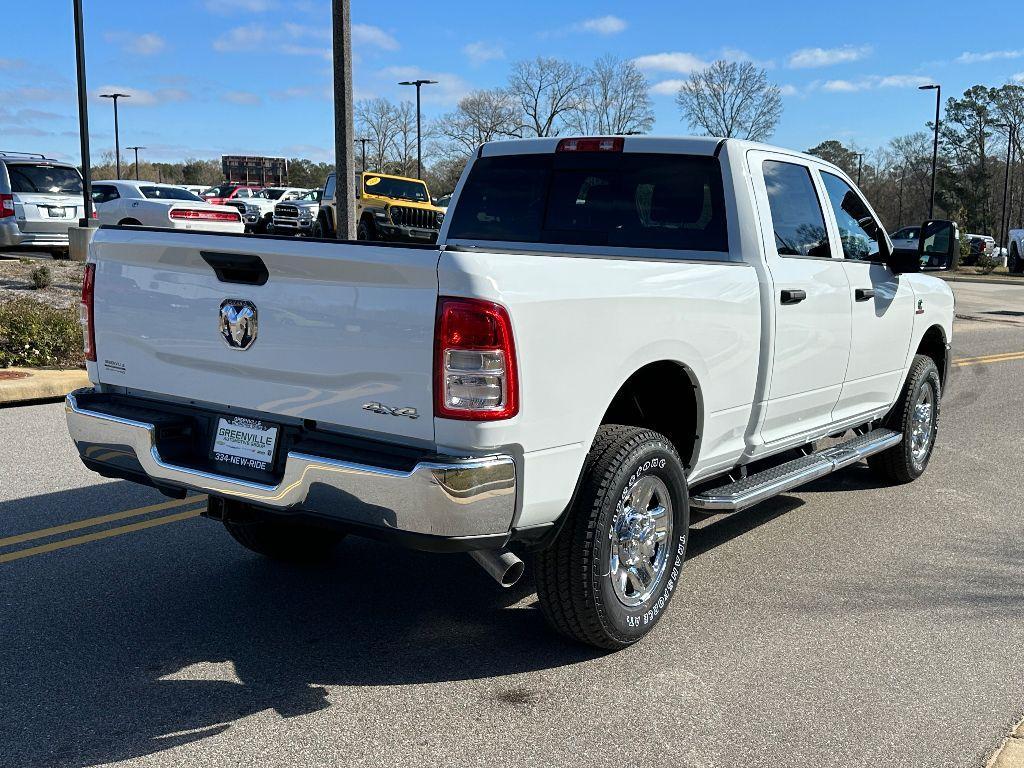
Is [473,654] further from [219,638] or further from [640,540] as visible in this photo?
[219,638]

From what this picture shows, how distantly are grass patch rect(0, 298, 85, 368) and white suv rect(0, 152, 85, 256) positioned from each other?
29.1 ft

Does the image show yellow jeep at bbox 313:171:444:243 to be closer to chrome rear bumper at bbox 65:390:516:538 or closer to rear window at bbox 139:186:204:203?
rear window at bbox 139:186:204:203

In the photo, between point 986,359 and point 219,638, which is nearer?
point 219,638

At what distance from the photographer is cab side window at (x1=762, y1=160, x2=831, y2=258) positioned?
A: 5137 mm

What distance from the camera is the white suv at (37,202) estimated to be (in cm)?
1833

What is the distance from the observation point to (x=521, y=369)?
331 centimetres

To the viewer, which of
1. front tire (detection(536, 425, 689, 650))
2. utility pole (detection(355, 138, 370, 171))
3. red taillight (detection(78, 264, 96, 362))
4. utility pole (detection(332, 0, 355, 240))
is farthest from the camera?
utility pole (detection(355, 138, 370, 171))

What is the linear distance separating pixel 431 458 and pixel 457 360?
0.33 m

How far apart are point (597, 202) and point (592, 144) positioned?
12.5 inches

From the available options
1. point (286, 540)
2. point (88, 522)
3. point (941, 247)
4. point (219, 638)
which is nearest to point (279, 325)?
point (219, 638)

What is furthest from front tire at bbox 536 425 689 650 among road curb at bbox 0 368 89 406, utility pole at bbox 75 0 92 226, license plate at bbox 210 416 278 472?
utility pole at bbox 75 0 92 226

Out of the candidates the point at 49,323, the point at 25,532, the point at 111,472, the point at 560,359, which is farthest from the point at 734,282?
the point at 49,323

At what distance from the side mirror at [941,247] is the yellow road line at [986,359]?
727cm

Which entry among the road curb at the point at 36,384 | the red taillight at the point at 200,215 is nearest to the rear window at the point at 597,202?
the road curb at the point at 36,384
